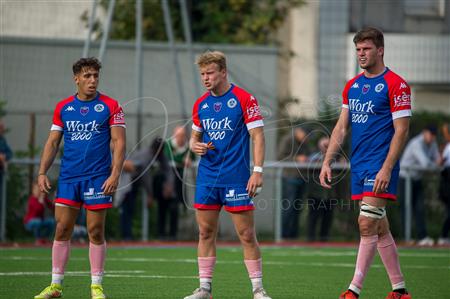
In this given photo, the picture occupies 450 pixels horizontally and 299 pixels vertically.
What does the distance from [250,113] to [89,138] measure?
1353 millimetres

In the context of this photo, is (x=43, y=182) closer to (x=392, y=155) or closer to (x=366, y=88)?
(x=366, y=88)

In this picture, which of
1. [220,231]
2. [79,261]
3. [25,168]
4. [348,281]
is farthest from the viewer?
[220,231]

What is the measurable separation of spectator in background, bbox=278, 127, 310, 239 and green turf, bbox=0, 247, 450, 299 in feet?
7.27

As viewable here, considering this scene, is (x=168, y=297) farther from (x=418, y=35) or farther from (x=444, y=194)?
(x=418, y=35)

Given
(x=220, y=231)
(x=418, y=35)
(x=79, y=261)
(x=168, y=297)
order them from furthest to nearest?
(x=418, y=35) → (x=220, y=231) → (x=79, y=261) → (x=168, y=297)

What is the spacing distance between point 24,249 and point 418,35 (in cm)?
914

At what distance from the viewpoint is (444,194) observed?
61.5 feet

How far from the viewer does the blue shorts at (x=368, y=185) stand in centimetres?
840

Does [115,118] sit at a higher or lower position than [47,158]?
higher

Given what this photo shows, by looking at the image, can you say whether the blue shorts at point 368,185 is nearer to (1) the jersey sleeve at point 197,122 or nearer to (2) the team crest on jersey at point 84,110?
(1) the jersey sleeve at point 197,122

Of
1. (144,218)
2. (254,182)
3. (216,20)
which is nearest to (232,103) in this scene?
(254,182)

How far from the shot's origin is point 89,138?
8.91 metres

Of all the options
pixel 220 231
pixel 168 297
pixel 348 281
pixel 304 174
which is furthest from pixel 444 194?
pixel 168 297

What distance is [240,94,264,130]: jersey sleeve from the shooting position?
8.59 metres
